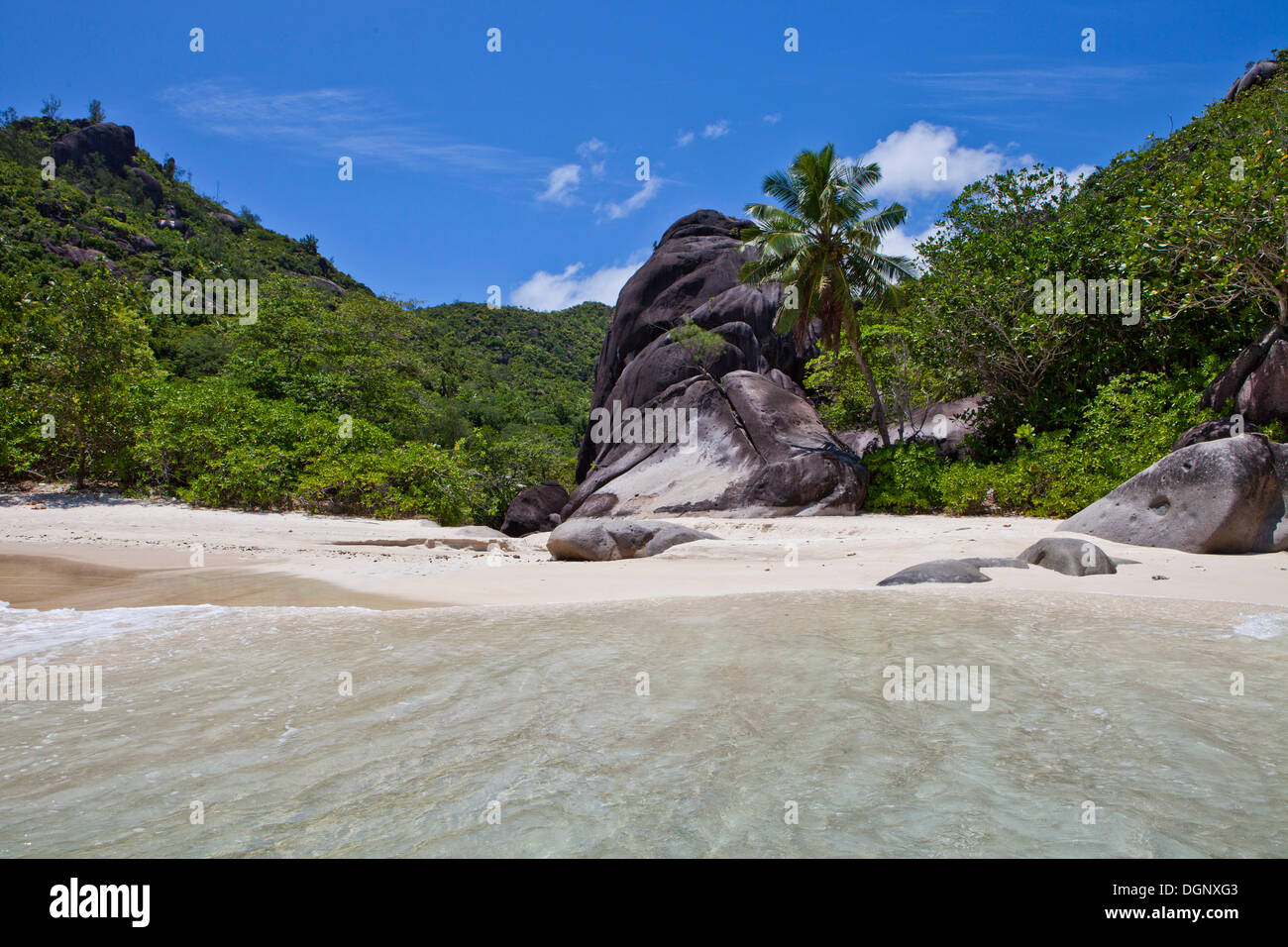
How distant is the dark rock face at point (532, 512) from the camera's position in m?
21.3

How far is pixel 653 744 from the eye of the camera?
9.99ft

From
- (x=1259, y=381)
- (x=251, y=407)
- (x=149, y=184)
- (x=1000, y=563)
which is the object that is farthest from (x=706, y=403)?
(x=149, y=184)

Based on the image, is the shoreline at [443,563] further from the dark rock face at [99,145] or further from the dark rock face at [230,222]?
the dark rock face at [99,145]

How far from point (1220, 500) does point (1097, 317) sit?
26.0ft

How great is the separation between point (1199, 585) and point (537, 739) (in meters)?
6.61

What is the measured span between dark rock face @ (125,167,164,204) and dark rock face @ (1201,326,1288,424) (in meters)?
86.1

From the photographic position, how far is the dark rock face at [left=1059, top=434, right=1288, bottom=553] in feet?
25.8

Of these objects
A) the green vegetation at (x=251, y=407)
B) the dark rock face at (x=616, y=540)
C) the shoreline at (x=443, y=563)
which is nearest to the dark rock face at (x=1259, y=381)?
the shoreline at (x=443, y=563)

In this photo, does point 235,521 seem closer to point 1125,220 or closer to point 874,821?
point 874,821

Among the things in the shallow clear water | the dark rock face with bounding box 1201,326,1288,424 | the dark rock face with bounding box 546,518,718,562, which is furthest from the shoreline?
the dark rock face with bounding box 1201,326,1288,424

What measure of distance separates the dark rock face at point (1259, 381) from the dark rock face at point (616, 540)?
352 inches

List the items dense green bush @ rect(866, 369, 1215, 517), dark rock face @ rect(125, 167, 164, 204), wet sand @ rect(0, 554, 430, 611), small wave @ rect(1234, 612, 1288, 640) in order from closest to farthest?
small wave @ rect(1234, 612, 1288, 640) → wet sand @ rect(0, 554, 430, 611) → dense green bush @ rect(866, 369, 1215, 517) → dark rock face @ rect(125, 167, 164, 204)

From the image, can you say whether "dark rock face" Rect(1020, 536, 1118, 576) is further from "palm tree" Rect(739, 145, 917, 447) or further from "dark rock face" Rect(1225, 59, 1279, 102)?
"dark rock face" Rect(1225, 59, 1279, 102)

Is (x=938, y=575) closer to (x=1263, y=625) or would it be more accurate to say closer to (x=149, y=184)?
(x=1263, y=625)
